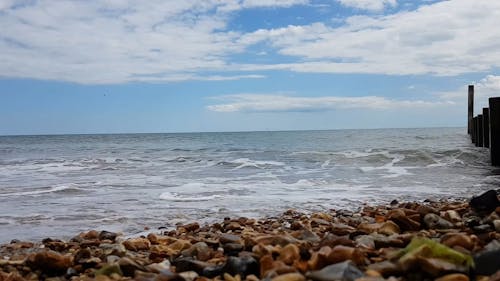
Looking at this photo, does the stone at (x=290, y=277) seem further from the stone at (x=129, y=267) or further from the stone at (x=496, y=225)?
the stone at (x=496, y=225)

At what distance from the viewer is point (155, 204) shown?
29.8 feet

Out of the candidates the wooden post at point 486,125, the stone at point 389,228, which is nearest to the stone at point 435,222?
the stone at point 389,228

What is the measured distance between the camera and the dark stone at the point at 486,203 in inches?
207

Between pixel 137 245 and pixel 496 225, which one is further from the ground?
pixel 496 225

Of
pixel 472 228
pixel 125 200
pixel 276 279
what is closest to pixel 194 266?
pixel 276 279

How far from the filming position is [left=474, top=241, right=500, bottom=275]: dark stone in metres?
2.84

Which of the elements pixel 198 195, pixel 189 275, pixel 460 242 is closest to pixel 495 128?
pixel 198 195

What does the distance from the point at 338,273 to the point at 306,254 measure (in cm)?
81

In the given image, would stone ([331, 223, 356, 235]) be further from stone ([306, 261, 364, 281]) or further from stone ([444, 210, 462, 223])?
stone ([306, 261, 364, 281])

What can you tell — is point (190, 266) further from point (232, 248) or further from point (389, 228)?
point (389, 228)

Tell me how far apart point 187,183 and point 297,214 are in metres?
5.70

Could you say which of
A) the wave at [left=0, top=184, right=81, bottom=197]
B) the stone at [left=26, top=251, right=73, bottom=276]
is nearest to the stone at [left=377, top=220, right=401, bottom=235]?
the stone at [left=26, top=251, right=73, bottom=276]

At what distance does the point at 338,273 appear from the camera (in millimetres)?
2787

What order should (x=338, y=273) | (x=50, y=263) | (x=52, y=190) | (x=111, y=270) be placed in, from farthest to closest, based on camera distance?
(x=52, y=190)
(x=50, y=263)
(x=111, y=270)
(x=338, y=273)
